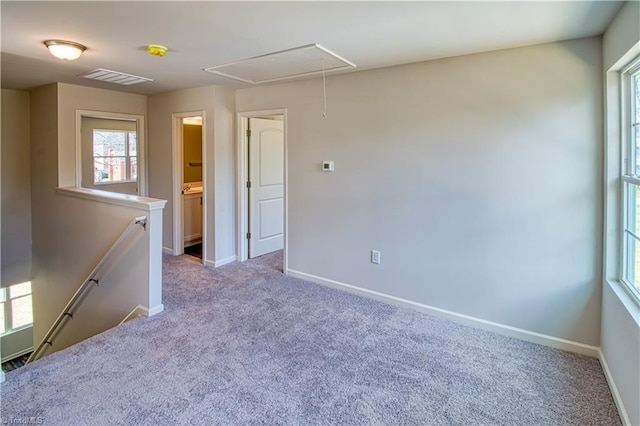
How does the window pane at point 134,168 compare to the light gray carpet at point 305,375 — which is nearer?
the light gray carpet at point 305,375

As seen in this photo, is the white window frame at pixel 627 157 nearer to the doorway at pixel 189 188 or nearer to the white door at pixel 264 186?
the white door at pixel 264 186

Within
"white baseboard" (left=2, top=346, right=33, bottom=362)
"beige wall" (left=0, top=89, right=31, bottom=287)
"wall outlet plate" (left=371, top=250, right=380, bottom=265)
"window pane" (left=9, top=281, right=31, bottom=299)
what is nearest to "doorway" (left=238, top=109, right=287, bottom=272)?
"wall outlet plate" (left=371, top=250, right=380, bottom=265)

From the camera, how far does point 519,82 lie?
284 cm

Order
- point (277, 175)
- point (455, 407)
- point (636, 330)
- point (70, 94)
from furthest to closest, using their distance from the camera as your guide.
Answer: point (277, 175) < point (70, 94) < point (455, 407) < point (636, 330)

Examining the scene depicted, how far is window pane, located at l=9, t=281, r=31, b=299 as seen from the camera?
18.2 ft

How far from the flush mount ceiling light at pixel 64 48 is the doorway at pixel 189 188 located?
1.77 metres

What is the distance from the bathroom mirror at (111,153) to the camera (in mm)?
5043

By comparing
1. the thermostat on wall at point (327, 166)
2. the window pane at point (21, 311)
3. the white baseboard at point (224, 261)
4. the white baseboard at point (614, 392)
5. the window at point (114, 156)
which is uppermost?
the window at point (114, 156)

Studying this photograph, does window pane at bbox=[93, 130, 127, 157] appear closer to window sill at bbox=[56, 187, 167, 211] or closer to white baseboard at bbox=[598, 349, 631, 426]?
window sill at bbox=[56, 187, 167, 211]

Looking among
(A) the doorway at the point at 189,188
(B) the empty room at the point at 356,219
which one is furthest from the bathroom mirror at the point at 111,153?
(A) the doorway at the point at 189,188

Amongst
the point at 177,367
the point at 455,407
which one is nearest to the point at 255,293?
the point at 177,367

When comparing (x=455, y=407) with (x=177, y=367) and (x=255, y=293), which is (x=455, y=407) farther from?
(x=255, y=293)

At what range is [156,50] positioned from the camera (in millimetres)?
2986

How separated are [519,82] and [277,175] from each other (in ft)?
11.2
